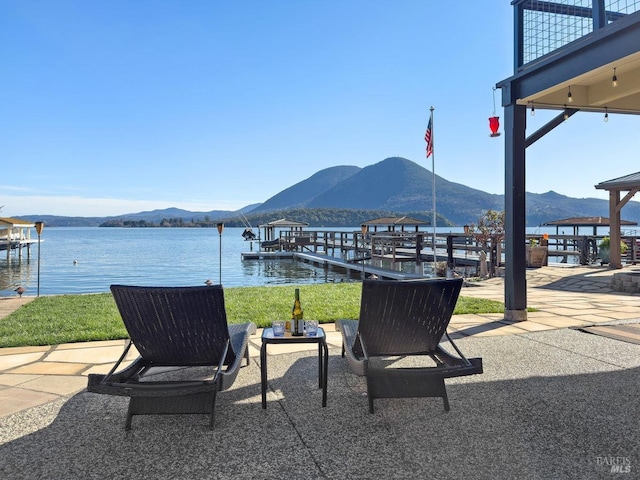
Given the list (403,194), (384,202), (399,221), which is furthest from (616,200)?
(384,202)

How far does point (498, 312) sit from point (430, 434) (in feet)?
11.9

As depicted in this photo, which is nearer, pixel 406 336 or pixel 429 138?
pixel 406 336

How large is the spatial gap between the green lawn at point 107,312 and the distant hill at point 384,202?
38.9m

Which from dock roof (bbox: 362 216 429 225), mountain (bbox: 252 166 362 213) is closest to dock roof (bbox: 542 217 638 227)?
dock roof (bbox: 362 216 429 225)

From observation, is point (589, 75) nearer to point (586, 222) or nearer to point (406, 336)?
point (406, 336)

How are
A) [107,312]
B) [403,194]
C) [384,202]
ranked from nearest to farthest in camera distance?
[107,312] < [403,194] < [384,202]

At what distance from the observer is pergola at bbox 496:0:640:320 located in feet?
13.9

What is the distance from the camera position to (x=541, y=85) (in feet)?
14.5

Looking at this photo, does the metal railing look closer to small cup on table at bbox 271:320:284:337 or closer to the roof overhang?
the roof overhang

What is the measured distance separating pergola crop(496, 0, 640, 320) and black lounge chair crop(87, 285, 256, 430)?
3.49 meters

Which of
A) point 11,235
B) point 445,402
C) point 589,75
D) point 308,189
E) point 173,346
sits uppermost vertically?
point 308,189

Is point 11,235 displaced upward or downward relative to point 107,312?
upward

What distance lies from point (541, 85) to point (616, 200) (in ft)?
26.1

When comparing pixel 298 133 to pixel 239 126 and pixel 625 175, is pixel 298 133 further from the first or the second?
pixel 625 175
